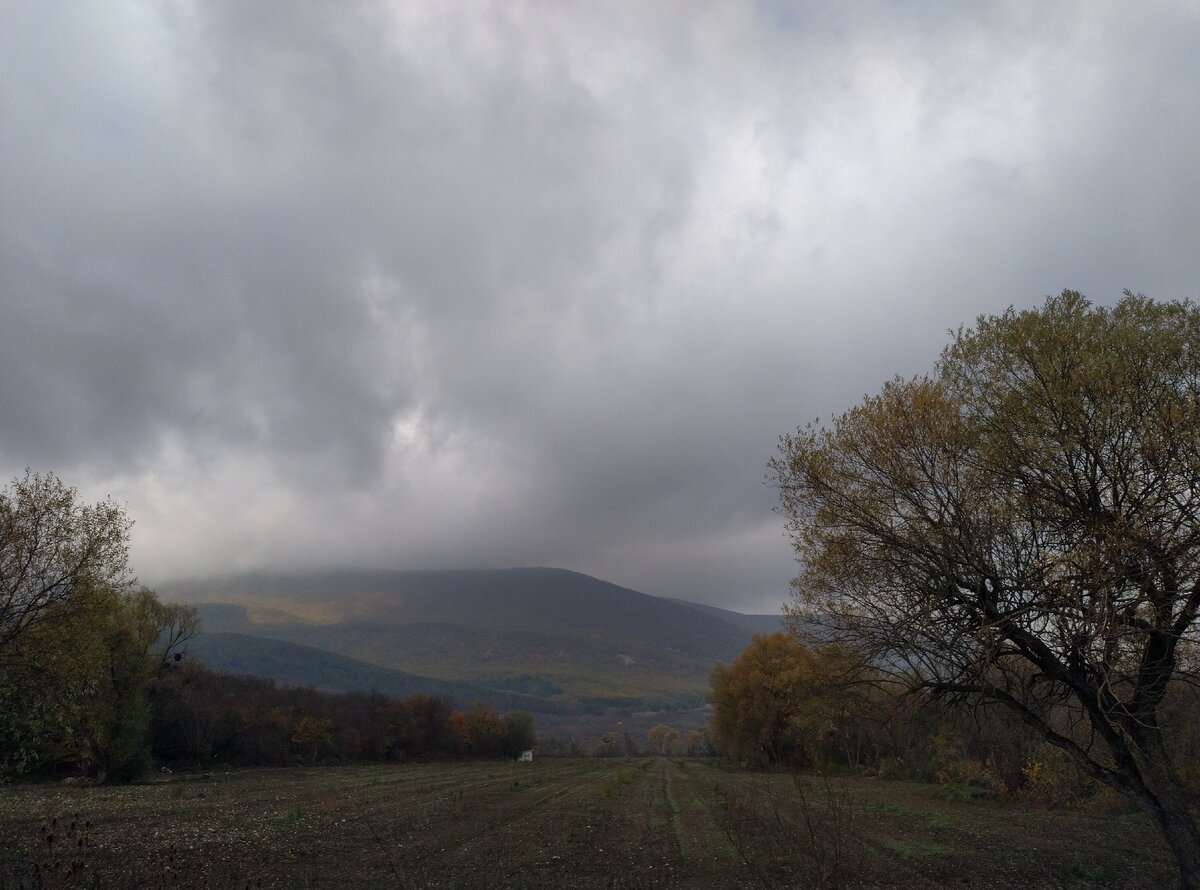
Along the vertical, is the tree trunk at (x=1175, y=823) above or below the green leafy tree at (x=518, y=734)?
above

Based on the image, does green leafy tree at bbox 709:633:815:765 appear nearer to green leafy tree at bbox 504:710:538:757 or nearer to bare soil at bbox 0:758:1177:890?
bare soil at bbox 0:758:1177:890

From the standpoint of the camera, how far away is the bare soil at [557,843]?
16.9 meters

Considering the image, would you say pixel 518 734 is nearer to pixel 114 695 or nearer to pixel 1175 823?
pixel 114 695

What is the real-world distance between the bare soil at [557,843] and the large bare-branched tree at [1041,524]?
471 cm

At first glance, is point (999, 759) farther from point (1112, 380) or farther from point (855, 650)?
point (1112, 380)

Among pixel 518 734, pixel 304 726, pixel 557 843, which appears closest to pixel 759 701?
pixel 557 843

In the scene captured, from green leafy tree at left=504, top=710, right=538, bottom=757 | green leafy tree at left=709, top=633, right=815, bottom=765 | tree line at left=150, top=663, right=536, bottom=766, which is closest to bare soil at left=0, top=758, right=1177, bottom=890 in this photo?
green leafy tree at left=709, top=633, right=815, bottom=765

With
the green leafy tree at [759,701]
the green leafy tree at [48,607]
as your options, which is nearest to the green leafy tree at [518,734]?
the green leafy tree at [759,701]

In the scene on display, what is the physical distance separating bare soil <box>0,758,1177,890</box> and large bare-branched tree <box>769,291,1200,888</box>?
15.5 ft

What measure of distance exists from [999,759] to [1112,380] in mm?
44156

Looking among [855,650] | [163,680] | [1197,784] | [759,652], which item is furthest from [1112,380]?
[163,680]

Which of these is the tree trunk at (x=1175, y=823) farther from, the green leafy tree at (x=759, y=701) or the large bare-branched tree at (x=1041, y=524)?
the green leafy tree at (x=759, y=701)

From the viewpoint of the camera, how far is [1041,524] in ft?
49.9

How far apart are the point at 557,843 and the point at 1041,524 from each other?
18.5 metres
